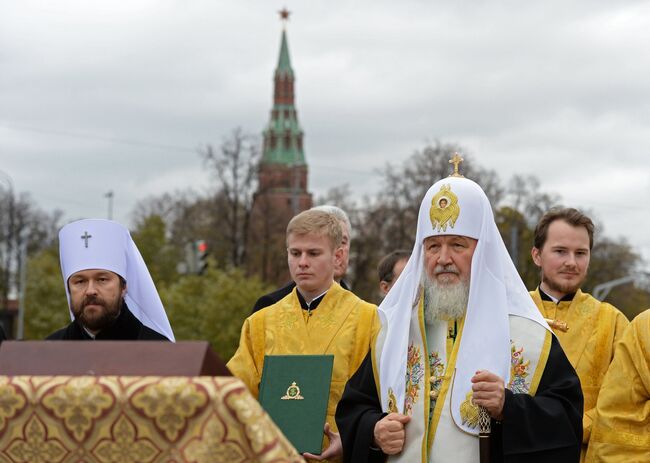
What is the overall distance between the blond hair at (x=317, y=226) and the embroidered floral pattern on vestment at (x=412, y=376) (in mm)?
1162

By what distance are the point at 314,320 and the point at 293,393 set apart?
872mm

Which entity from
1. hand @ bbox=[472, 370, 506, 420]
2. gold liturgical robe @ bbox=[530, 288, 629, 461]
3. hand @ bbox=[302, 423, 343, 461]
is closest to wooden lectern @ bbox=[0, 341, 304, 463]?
hand @ bbox=[472, 370, 506, 420]

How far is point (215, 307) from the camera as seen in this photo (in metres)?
36.8

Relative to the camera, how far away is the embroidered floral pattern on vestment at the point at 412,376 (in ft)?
16.0

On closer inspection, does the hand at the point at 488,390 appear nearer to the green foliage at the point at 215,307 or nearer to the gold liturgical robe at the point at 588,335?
the gold liturgical robe at the point at 588,335

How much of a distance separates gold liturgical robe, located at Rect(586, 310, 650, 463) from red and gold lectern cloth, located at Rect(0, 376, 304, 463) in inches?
103

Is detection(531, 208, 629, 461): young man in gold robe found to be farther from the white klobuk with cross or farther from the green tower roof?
the green tower roof

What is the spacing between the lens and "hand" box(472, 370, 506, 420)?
14.7 ft

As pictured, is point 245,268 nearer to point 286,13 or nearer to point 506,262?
point 286,13

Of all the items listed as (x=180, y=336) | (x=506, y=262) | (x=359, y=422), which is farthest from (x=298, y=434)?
(x=180, y=336)

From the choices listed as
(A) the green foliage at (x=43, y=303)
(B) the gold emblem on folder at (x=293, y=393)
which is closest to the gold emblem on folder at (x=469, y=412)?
(B) the gold emblem on folder at (x=293, y=393)

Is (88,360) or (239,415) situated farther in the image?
(88,360)

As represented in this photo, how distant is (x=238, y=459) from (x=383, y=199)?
43093mm

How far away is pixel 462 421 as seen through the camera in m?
4.73
